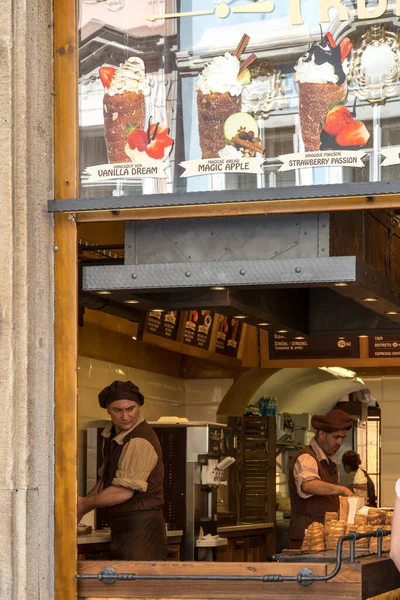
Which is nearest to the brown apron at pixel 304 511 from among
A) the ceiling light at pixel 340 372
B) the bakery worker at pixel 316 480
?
the bakery worker at pixel 316 480

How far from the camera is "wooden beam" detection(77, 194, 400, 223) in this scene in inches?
164

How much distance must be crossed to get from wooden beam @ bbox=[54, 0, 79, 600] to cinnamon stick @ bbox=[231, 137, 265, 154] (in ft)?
2.17

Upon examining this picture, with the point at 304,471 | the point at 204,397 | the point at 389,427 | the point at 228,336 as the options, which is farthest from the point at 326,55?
the point at 389,427

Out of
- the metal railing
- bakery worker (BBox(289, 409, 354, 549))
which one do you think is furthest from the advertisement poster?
bakery worker (BBox(289, 409, 354, 549))

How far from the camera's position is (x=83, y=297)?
5926mm

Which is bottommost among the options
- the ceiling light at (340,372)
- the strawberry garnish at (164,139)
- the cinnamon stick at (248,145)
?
the ceiling light at (340,372)

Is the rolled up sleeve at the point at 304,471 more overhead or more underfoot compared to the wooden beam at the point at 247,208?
more underfoot

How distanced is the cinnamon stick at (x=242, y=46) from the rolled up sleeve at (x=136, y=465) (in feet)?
7.39

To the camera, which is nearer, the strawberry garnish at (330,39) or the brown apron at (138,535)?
the strawberry garnish at (330,39)

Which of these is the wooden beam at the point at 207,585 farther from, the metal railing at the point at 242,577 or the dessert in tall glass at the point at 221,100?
the dessert in tall glass at the point at 221,100

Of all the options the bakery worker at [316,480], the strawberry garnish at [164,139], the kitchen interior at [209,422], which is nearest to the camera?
the strawberry garnish at [164,139]

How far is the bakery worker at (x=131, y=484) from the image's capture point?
5676mm

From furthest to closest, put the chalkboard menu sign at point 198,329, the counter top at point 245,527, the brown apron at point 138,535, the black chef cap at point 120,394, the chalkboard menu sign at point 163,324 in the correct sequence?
the chalkboard menu sign at point 198,329
the counter top at point 245,527
the chalkboard menu sign at point 163,324
the black chef cap at point 120,394
the brown apron at point 138,535

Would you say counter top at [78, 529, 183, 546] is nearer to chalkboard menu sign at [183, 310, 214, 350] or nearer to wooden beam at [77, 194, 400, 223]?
wooden beam at [77, 194, 400, 223]
